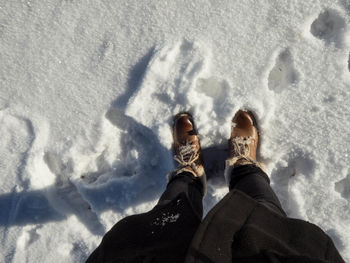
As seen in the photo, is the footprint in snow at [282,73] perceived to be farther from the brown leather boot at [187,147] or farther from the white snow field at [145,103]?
the brown leather boot at [187,147]

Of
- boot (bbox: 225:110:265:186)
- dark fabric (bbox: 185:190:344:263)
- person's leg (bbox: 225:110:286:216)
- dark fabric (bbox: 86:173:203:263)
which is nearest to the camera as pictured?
dark fabric (bbox: 185:190:344:263)

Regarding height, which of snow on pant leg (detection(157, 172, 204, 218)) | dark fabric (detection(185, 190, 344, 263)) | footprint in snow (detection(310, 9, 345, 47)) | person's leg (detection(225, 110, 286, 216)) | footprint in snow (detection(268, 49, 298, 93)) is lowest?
snow on pant leg (detection(157, 172, 204, 218))

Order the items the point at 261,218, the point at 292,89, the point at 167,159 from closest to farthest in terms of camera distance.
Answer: the point at 261,218, the point at 292,89, the point at 167,159

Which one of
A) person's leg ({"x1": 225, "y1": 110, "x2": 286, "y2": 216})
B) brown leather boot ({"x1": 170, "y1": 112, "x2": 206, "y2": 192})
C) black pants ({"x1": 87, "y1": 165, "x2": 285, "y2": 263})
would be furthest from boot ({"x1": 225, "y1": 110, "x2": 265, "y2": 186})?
black pants ({"x1": 87, "y1": 165, "x2": 285, "y2": 263})

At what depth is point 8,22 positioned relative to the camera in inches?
64.5

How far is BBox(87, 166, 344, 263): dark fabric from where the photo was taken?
0.83 meters

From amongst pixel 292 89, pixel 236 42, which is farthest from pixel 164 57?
pixel 292 89

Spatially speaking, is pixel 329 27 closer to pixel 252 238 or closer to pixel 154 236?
pixel 252 238

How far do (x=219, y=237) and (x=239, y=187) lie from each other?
0.51 metres

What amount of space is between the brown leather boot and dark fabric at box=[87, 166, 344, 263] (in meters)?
0.41

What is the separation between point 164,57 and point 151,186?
0.63 m

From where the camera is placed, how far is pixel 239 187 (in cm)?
133

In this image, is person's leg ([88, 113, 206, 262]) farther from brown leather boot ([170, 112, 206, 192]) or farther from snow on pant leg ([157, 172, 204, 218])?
brown leather boot ([170, 112, 206, 192])

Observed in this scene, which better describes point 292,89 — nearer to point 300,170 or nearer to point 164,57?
point 300,170
